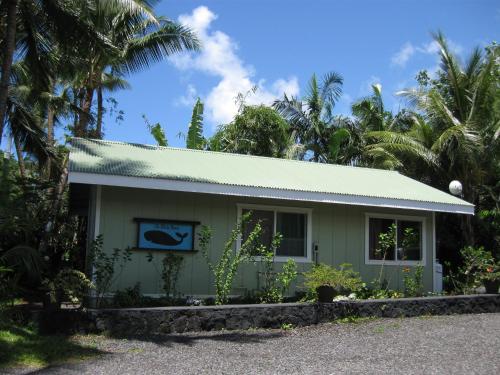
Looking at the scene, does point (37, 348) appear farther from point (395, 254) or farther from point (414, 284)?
point (395, 254)

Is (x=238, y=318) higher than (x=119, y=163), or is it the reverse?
(x=119, y=163)

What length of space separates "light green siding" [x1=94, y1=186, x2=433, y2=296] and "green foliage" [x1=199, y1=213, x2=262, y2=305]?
1.06 ft

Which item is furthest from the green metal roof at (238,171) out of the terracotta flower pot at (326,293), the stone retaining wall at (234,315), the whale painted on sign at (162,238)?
Result: the stone retaining wall at (234,315)

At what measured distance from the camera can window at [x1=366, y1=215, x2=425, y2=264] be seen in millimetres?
13398

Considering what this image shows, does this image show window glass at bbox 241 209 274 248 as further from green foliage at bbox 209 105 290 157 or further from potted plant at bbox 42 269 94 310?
green foliage at bbox 209 105 290 157

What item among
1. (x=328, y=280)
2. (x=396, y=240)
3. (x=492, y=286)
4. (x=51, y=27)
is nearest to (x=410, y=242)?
(x=396, y=240)

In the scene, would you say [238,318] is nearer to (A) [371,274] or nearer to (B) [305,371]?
(B) [305,371]

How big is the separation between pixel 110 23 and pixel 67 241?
621cm

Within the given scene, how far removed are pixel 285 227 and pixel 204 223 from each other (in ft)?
6.21

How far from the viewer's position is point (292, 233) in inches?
506

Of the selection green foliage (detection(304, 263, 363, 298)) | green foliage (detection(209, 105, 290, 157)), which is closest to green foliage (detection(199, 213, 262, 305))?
green foliage (detection(304, 263, 363, 298))

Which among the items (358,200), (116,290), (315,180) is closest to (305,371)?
(116,290)

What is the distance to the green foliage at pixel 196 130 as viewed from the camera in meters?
21.1

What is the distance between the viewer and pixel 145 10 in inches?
469
